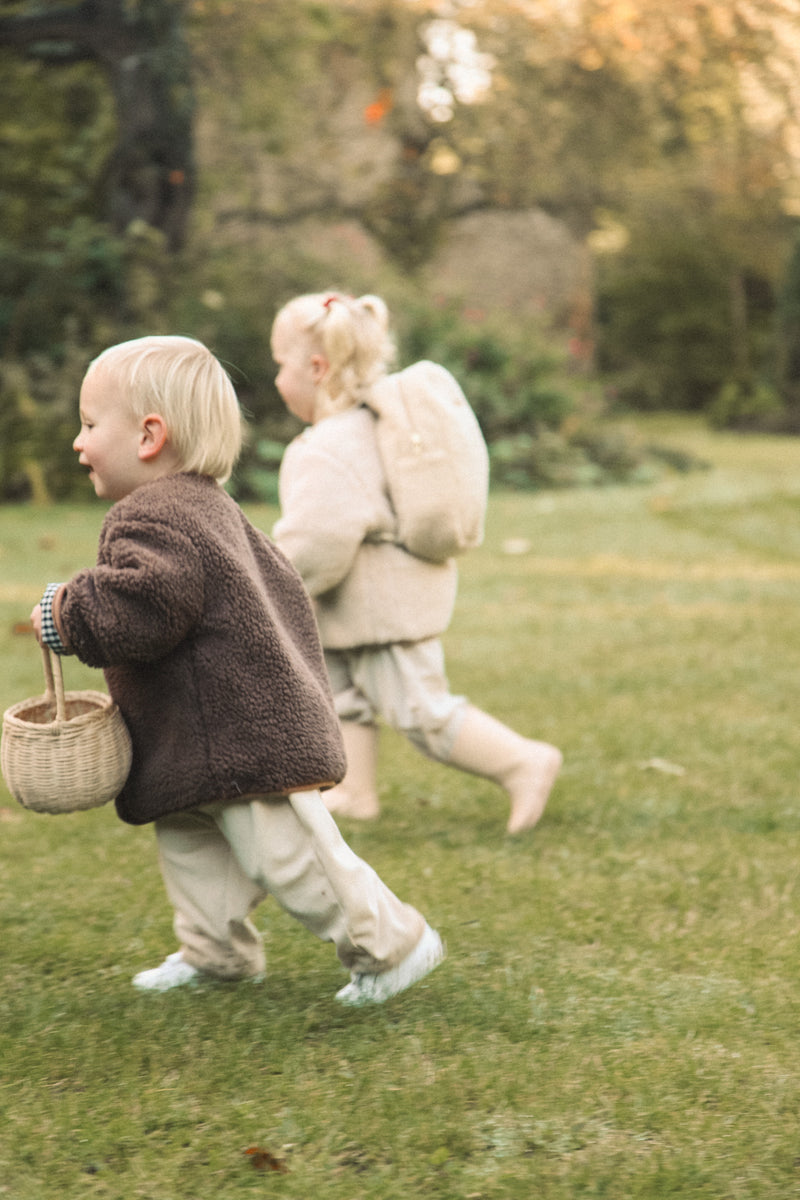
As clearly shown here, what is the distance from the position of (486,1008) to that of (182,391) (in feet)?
4.11

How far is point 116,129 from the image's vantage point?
508 inches

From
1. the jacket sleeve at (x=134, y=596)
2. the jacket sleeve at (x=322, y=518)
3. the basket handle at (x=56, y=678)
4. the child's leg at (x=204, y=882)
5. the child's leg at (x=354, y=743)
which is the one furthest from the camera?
the child's leg at (x=354, y=743)

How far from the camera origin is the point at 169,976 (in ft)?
9.25

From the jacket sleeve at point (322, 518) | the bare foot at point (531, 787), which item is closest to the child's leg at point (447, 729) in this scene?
the bare foot at point (531, 787)

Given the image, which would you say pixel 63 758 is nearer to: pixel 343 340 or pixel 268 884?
pixel 268 884

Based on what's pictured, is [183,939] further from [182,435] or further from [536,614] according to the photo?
[536,614]

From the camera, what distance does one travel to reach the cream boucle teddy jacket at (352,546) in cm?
369

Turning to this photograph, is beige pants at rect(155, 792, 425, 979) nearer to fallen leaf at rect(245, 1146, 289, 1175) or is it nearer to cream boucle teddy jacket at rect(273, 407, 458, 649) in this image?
fallen leaf at rect(245, 1146, 289, 1175)

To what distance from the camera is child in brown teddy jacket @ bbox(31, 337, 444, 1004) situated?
2.49 metres

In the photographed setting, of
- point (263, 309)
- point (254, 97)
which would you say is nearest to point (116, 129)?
point (254, 97)

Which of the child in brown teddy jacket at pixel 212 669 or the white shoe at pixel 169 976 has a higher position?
the child in brown teddy jacket at pixel 212 669

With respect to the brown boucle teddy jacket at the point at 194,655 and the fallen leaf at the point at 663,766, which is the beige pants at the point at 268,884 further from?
the fallen leaf at the point at 663,766

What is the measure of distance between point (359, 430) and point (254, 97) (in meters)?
10.1

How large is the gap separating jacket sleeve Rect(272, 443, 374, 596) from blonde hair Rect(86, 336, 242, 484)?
106 centimetres
